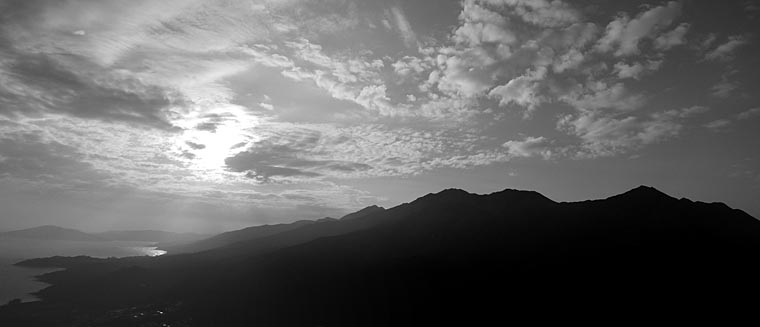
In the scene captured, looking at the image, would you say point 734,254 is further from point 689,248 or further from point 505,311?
point 505,311

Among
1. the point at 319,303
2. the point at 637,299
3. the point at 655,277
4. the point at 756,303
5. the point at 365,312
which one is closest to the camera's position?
the point at 756,303

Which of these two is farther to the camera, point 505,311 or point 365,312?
point 365,312

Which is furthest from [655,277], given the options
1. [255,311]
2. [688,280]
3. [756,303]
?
[255,311]

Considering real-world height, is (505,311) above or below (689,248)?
below

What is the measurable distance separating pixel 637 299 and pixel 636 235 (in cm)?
6075

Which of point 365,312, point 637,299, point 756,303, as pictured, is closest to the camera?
point 756,303

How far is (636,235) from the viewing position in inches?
7603

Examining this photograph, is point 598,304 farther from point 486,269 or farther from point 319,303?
point 319,303

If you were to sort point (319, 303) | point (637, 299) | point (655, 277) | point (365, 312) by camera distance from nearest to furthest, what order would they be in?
point (637, 299)
point (655, 277)
point (365, 312)
point (319, 303)

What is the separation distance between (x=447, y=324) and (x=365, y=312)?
38690 mm

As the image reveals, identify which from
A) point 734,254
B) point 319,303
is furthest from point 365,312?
point 734,254

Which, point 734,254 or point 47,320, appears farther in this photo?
point 47,320

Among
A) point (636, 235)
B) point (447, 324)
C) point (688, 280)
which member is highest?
point (636, 235)

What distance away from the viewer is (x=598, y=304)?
147m
